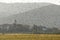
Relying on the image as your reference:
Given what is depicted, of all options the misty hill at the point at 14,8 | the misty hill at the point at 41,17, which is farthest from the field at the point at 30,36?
the misty hill at the point at 14,8

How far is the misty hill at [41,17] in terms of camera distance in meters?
1.30

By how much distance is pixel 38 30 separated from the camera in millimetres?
1287

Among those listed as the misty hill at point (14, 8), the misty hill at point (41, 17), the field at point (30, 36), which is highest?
the misty hill at point (14, 8)

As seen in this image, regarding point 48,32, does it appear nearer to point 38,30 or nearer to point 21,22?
point 38,30

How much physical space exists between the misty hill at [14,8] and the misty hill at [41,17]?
3 cm

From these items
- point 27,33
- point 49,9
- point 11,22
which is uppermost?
point 49,9

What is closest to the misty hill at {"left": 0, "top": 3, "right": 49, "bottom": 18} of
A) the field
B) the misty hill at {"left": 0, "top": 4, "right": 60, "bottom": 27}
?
the misty hill at {"left": 0, "top": 4, "right": 60, "bottom": 27}

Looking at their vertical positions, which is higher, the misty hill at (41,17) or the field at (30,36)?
the misty hill at (41,17)

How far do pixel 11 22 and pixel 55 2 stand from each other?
17.7 inches

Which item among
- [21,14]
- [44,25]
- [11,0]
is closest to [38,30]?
[44,25]

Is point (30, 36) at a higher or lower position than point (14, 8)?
lower

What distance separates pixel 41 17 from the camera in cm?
131

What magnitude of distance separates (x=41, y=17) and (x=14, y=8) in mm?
266

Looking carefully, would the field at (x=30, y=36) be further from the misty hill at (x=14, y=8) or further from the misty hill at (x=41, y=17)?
the misty hill at (x=14, y=8)
